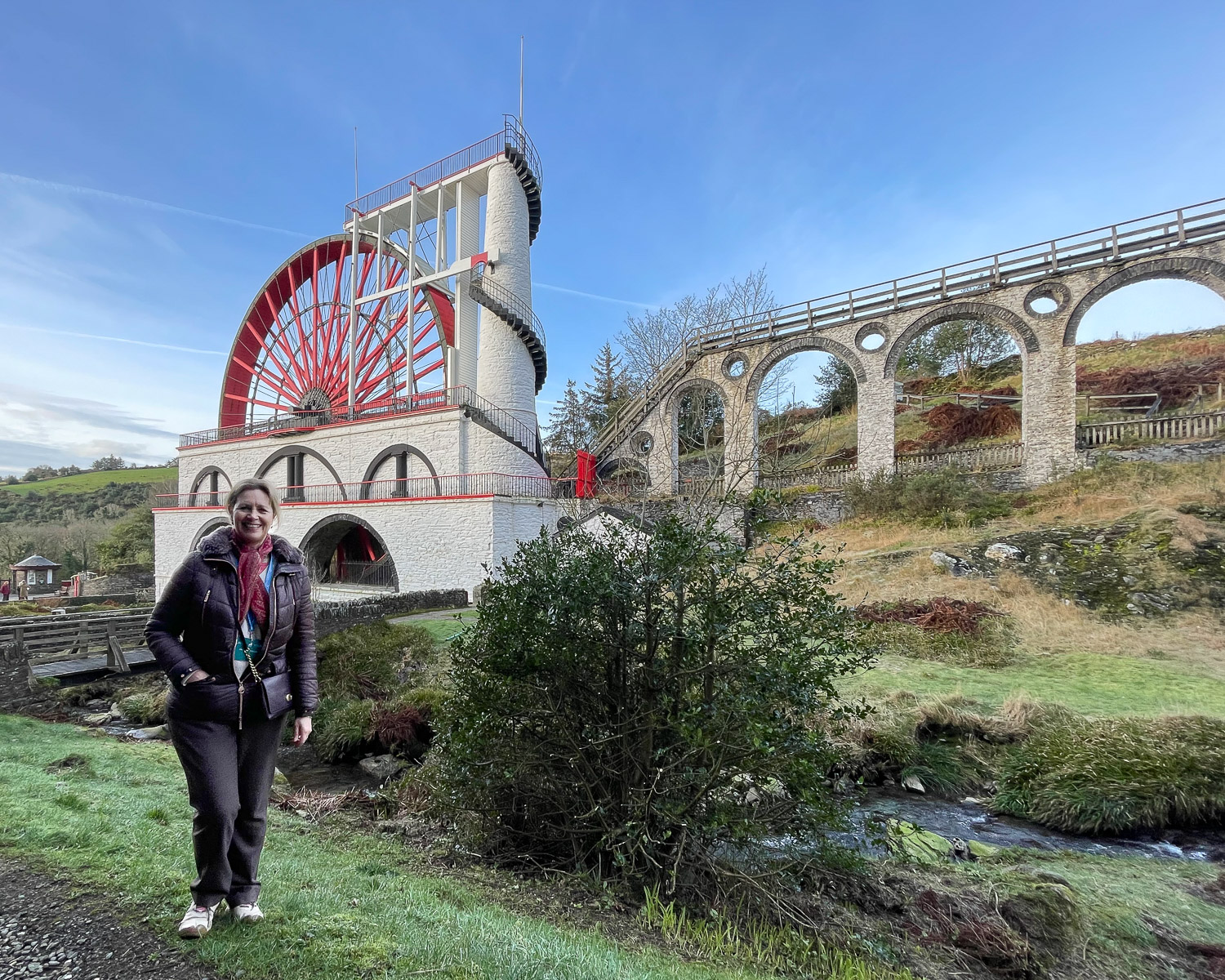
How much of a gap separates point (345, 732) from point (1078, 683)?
9.42 m

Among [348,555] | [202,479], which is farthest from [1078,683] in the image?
[202,479]

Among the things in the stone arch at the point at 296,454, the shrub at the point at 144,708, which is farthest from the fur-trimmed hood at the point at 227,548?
the stone arch at the point at 296,454

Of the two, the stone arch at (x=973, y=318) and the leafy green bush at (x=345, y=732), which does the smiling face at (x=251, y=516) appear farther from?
the stone arch at (x=973, y=318)

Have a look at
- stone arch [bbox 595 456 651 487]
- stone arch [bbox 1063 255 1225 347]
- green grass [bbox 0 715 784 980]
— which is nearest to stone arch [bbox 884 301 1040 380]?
stone arch [bbox 1063 255 1225 347]

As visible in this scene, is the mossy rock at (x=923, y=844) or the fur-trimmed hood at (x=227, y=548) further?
the mossy rock at (x=923, y=844)

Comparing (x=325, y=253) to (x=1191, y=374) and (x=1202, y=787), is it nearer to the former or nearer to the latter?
(x=1202, y=787)

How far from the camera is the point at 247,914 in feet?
6.76

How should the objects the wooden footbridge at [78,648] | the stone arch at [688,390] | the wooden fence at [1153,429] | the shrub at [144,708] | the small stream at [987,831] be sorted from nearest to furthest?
1. the small stream at [987,831]
2. the shrub at [144,708]
3. the wooden footbridge at [78,648]
4. the wooden fence at [1153,429]
5. the stone arch at [688,390]

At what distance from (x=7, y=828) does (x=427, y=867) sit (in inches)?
85.0

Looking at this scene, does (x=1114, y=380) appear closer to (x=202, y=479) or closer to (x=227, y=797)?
(x=227, y=797)

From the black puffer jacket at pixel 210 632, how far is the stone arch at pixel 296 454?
18569 mm

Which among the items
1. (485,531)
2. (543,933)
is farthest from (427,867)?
(485,531)

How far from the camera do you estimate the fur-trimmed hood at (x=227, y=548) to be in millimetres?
2121

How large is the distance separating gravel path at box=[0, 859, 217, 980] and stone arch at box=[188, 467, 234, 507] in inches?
995
